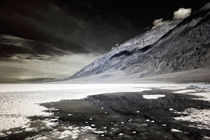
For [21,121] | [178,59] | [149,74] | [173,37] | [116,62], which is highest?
[173,37]

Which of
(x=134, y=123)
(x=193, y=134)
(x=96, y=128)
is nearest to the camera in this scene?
(x=193, y=134)

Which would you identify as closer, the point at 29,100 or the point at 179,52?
the point at 29,100

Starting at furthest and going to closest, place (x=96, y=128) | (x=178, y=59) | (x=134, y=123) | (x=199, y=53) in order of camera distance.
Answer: (x=178, y=59)
(x=199, y=53)
(x=134, y=123)
(x=96, y=128)

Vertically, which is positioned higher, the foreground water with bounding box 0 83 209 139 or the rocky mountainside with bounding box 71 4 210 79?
the rocky mountainside with bounding box 71 4 210 79

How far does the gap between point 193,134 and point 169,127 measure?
1333mm

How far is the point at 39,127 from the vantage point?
8781 millimetres

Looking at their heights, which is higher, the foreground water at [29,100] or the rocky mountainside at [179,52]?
the rocky mountainside at [179,52]

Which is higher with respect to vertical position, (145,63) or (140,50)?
(140,50)

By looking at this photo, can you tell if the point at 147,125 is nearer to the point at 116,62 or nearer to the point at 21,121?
the point at 21,121

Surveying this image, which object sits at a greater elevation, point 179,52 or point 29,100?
point 179,52

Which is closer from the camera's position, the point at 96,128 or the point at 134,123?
the point at 96,128

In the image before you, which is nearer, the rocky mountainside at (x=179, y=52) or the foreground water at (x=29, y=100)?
the foreground water at (x=29, y=100)

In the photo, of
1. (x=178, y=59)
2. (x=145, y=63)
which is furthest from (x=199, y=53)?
(x=145, y=63)

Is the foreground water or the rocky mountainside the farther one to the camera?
the rocky mountainside
